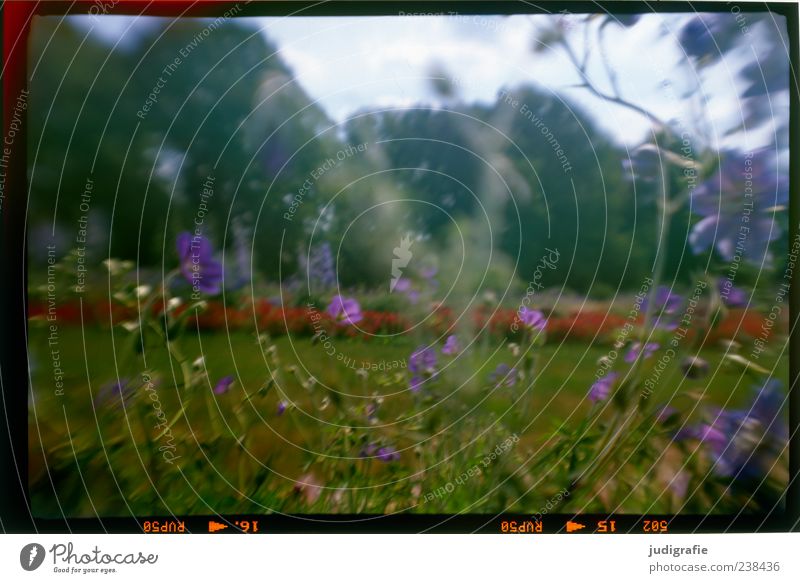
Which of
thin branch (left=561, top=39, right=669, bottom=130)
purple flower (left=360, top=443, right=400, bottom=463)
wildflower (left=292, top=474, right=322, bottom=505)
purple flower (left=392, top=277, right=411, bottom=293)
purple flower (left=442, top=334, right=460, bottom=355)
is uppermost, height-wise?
thin branch (left=561, top=39, right=669, bottom=130)

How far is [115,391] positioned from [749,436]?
4.76ft

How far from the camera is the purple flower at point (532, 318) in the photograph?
1.78 m

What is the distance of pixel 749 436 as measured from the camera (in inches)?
Answer: 70.6

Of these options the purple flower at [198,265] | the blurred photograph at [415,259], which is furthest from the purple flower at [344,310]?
the purple flower at [198,265]

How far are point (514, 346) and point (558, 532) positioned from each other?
1.45 ft

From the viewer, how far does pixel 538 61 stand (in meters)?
1.79

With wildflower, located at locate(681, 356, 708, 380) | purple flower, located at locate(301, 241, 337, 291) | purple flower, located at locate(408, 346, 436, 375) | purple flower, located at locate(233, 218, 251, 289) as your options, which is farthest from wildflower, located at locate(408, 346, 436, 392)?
wildflower, located at locate(681, 356, 708, 380)

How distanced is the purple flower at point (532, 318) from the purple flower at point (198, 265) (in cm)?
69

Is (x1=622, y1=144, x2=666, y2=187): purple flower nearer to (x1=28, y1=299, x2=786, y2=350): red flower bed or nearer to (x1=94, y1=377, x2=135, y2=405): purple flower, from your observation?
(x1=28, y1=299, x2=786, y2=350): red flower bed

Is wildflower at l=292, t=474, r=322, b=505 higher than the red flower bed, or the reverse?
the red flower bed

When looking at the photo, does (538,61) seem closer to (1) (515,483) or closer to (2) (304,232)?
(2) (304,232)

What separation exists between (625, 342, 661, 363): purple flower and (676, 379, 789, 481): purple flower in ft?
0.65

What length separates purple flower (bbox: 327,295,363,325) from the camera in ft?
5.86

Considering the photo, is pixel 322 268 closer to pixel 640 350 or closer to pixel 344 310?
pixel 344 310
